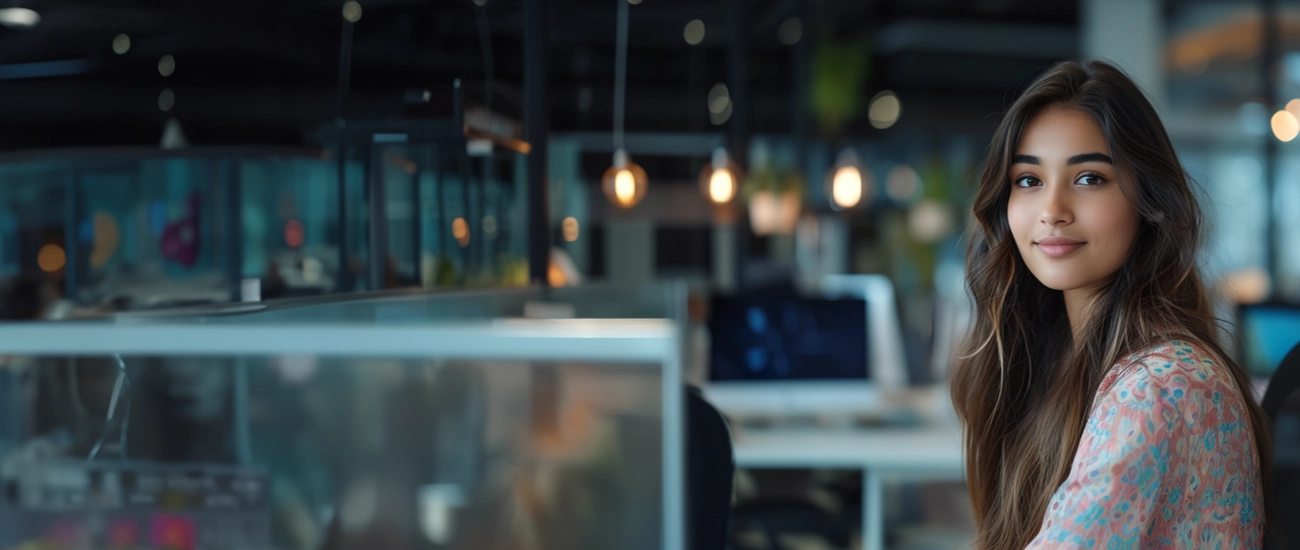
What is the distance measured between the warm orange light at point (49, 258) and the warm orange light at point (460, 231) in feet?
2.34

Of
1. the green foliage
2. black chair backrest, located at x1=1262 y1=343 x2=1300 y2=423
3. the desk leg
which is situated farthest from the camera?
the green foliage

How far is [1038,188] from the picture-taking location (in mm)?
1280

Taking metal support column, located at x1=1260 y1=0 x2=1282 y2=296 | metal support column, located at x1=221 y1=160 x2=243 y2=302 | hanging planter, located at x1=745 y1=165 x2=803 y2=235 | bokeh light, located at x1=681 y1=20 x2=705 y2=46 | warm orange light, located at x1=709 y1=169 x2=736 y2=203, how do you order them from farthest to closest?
bokeh light, located at x1=681 y1=20 x2=705 y2=46 → hanging planter, located at x1=745 y1=165 x2=803 y2=235 → metal support column, located at x1=1260 y1=0 x2=1282 y2=296 → warm orange light, located at x1=709 y1=169 x2=736 y2=203 → metal support column, located at x1=221 y1=160 x2=243 y2=302

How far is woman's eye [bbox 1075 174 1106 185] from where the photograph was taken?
1.23 metres

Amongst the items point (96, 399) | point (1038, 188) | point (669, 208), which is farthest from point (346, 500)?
point (669, 208)

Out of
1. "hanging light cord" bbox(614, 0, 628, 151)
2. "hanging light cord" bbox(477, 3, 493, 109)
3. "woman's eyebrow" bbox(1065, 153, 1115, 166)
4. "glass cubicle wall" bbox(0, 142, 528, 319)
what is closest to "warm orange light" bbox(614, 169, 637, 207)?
"hanging light cord" bbox(614, 0, 628, 151)

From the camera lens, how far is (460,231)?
2.05 m

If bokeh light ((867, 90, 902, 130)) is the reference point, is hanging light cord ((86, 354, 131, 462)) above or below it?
below

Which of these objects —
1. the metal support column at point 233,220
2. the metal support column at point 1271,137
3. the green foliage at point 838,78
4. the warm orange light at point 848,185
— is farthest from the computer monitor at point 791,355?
the green foliage at point 838,78

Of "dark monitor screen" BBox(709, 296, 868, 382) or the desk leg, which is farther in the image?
"dark monitor screen" BBox(709, 296, 868, 382)

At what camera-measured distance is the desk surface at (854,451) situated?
9.43ft

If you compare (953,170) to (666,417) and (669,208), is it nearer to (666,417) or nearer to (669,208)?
(669,208)

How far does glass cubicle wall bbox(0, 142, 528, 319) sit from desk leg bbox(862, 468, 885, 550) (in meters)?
1.70

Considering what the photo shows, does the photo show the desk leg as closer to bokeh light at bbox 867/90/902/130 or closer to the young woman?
the young woman
